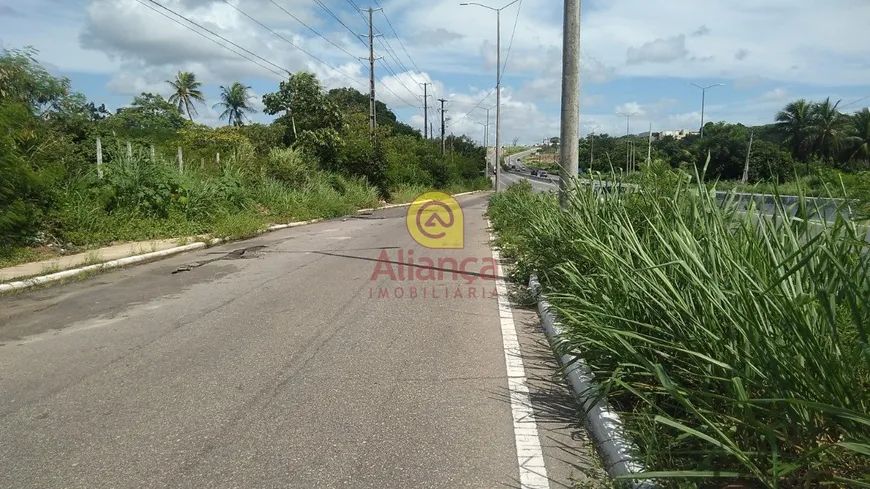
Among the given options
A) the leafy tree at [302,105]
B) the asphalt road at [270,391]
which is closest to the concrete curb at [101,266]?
the asphalt road at [270,391]

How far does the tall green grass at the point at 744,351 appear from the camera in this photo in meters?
2.88

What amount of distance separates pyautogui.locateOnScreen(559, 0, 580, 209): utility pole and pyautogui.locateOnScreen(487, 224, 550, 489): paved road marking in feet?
11.9

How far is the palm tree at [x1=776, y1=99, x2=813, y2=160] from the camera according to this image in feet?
188

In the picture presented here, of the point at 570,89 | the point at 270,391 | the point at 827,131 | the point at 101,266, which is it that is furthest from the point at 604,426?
the point at 827,131

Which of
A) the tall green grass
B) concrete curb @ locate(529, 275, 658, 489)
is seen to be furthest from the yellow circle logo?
the tall green grass

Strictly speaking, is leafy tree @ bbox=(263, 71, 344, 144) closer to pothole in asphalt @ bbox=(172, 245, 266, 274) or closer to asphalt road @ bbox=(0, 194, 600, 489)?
pothole in asphalt @ bbox=(172, 245, 266, 274)

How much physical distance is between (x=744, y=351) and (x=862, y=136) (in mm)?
64036

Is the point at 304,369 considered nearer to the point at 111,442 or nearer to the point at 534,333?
the point at 111,442

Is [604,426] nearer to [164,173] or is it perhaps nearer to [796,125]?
[164,173]

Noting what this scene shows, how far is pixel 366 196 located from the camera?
33.8 meters

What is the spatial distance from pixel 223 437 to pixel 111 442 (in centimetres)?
70

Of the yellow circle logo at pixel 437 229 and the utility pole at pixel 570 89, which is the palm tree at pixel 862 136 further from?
the utility pole at pixel 570 89

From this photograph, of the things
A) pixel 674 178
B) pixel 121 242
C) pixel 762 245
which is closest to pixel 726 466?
pixel 762 245

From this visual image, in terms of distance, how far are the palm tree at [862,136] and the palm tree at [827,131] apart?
0.77m
